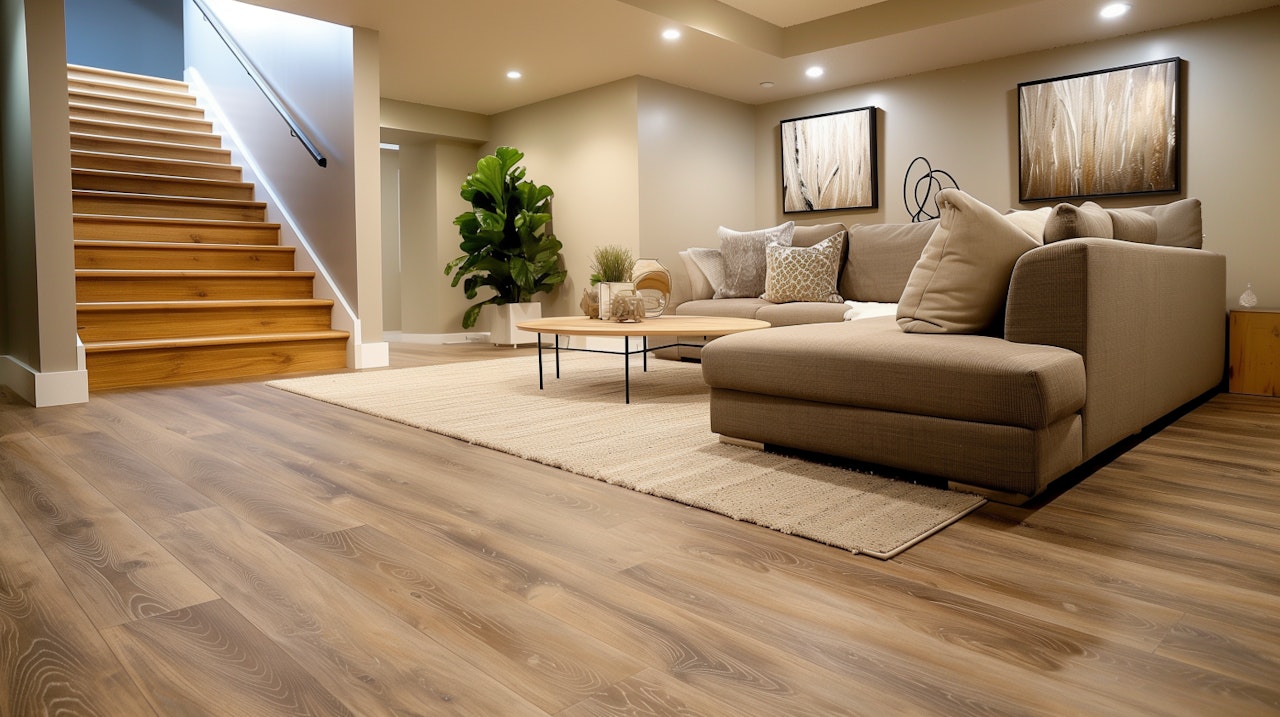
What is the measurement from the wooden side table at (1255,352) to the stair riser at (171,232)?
5926mm

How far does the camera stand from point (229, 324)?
15.3ft

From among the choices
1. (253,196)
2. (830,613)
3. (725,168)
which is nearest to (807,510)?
(830,613)

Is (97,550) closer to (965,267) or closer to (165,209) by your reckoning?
(965,267)

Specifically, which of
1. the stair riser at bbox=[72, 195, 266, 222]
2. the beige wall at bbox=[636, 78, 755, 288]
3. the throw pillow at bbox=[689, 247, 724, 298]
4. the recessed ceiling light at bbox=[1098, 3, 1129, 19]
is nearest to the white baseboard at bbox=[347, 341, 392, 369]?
the stair riser at bbox=[72, 195, 266, 222]

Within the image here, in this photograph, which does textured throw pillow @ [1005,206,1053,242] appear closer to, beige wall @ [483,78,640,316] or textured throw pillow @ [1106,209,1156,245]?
textured throw pillow @ [1106,209,1156,245]

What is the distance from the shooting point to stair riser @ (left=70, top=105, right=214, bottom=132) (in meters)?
6.09

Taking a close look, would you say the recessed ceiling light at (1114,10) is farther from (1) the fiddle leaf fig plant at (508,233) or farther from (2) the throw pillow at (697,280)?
(1) the fiddle leaf fig plant at (508,233)

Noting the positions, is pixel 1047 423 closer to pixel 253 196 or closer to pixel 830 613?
pixel 830 613

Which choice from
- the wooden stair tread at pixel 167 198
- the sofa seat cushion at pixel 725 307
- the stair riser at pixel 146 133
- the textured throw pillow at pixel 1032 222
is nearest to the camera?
the textured throw pillow at pixel 1032 222

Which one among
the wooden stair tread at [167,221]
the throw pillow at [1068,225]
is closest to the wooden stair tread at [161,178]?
the wooden stair tread at [167,221]

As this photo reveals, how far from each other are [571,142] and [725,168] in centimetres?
127

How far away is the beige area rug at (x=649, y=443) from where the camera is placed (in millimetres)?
1806

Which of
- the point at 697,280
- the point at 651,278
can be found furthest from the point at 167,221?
the point at 697,280

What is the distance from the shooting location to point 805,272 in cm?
484
